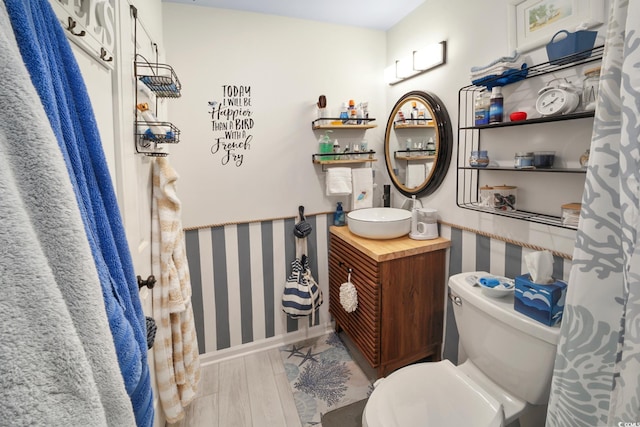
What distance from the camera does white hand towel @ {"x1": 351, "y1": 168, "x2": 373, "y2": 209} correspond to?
2.23 metres

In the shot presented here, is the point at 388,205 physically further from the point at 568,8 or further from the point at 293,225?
the point at 568,8

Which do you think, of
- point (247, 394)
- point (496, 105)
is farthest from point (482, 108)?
point (247, 394)

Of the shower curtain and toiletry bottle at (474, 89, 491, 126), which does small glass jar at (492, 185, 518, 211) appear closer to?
toiletry bottle at (474, 89, 491, 126)

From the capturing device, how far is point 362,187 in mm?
2256

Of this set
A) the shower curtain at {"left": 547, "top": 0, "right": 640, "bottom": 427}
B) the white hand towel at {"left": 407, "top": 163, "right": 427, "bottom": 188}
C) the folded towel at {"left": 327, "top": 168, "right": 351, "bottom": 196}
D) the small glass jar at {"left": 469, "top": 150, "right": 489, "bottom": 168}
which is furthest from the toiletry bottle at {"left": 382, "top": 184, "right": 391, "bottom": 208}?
the shower curtain at {"left": 547, "top": 0, "right": 640, "bottom": 427}

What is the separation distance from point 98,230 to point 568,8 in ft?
5.63

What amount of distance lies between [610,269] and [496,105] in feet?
3.22

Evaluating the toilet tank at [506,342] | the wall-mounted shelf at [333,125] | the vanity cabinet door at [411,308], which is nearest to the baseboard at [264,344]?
the vanity cabinet door at [411,308]

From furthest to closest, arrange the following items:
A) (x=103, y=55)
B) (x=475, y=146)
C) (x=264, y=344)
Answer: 1. (x=264, y=344)
2. (x=475, y=146)
3. (x=103, y=55)

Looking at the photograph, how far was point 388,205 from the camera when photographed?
2.33 metres

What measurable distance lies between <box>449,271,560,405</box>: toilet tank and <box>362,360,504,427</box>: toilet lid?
116 mm

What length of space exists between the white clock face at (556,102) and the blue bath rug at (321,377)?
1712 mm

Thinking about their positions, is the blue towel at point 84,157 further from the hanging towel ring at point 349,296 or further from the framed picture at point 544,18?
the framed picture at point 544,18

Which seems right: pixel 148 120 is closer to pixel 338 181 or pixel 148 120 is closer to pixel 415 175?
pixel 338 181
